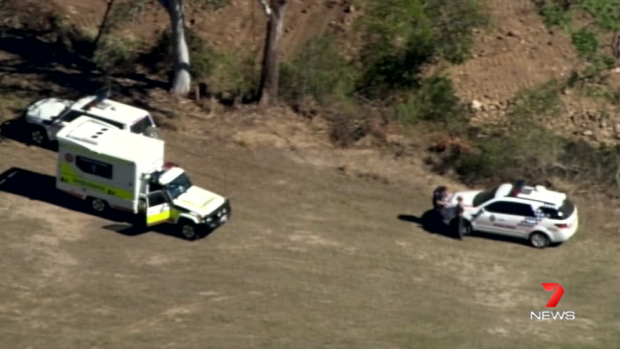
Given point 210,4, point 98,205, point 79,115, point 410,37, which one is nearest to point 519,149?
point 410,37

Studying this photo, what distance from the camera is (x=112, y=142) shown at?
31.3 metres

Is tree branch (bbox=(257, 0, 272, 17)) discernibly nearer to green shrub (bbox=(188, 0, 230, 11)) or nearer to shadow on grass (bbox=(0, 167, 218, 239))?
green shrub (bbox=(188, 0, 230, 11))

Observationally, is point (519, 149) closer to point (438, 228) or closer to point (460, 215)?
point (438, 228)

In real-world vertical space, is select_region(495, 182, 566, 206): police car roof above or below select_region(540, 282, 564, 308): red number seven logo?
above

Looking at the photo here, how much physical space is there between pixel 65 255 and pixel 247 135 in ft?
26.7

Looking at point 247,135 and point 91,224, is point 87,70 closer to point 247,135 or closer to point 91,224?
point 247,135

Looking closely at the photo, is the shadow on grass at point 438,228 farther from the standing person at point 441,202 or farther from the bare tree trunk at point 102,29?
the bare tree trunk at point 102,29

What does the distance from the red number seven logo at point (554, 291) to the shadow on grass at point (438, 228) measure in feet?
6.72

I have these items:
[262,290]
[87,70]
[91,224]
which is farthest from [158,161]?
[87,70]

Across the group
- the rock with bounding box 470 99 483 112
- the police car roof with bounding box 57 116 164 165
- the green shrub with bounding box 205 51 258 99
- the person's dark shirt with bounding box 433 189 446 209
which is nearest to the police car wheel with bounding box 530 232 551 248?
the person's dark shirt with bounding box 433 189 446 209

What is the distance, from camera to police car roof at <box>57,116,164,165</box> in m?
30.9

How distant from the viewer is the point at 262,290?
28.6 meters

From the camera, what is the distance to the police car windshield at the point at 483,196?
105 ft

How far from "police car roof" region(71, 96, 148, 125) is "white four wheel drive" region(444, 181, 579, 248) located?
348 inches
